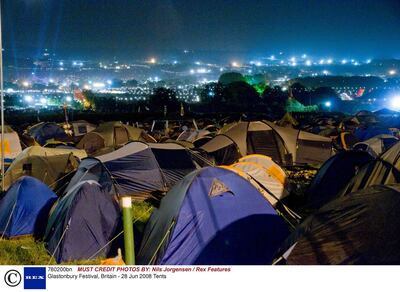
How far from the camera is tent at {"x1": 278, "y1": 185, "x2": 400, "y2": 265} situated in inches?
161

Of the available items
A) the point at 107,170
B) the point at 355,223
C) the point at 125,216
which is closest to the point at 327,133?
the point at 107,170

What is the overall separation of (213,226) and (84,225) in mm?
2010

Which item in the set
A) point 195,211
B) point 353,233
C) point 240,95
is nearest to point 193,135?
point 195,211

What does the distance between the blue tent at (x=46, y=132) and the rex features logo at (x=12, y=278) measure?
57.6 feet

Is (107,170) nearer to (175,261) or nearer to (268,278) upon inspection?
(175,261)

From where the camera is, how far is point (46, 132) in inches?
881

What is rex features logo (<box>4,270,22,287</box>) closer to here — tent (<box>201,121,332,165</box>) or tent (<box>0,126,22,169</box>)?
tent (<box>201,121,332,165</box>)

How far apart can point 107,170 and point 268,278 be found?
18.2 feet

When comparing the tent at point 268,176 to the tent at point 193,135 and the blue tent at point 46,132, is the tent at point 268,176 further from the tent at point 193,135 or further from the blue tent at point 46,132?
the blue tent at point 46,132

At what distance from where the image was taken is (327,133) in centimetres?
1948

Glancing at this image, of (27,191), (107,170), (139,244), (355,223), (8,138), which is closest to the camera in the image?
(355,223)

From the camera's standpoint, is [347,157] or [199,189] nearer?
[199,189]

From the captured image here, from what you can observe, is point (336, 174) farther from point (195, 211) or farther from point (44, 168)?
point (44, 168)

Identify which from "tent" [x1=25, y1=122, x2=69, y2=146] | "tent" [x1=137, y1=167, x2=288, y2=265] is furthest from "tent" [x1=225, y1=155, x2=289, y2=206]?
"tent" [x1=25, y1=122, x2=69, y2=146]
